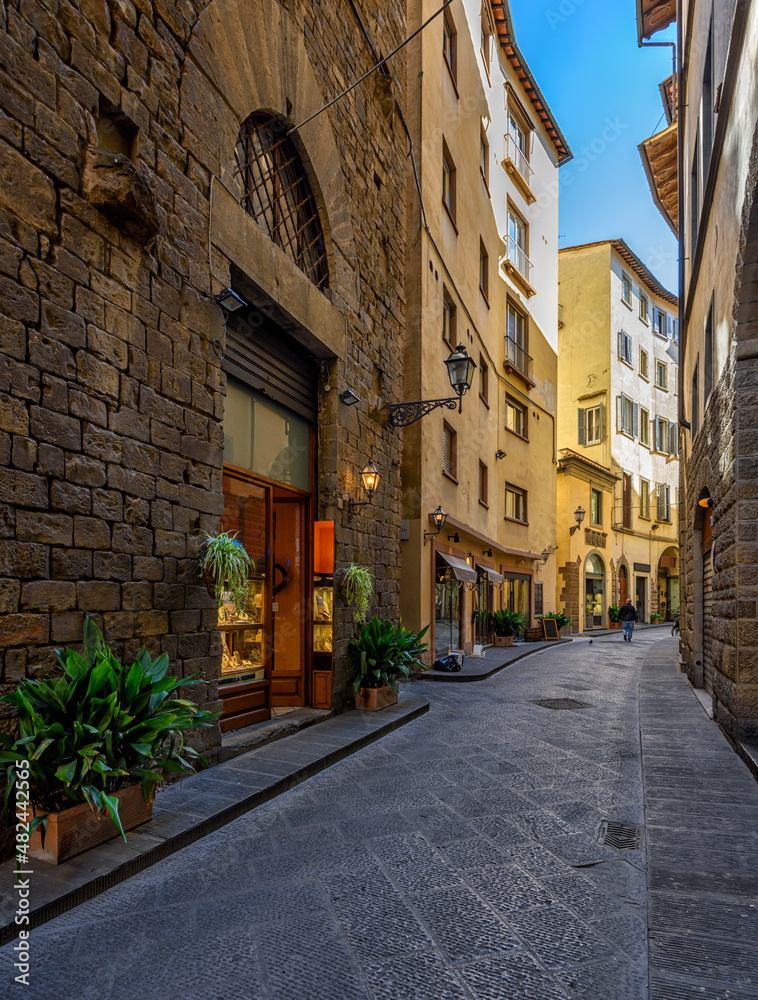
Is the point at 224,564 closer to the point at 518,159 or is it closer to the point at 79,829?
the point at 79,829

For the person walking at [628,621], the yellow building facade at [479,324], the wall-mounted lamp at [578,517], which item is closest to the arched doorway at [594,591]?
the wall-mounted lamp at [578,517]

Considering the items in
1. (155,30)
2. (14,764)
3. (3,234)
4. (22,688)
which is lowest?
(14,764)

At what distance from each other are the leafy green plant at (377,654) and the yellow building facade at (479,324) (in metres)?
3.33

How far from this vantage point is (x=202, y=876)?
3547 millimetres

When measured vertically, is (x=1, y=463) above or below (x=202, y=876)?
above

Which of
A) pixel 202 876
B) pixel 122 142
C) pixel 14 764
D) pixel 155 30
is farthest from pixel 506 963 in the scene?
pixel 155 30

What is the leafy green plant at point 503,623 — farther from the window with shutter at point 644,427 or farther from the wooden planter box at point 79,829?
the window with shutter at point 644,427

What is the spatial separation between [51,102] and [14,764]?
359cm

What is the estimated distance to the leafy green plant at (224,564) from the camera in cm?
506

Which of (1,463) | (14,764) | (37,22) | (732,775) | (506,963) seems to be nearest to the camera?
(506,963)

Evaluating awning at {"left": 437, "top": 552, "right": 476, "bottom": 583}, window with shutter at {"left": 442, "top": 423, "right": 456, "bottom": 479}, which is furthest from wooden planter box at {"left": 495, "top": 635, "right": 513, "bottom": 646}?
window with shutter at {"left": 442, "top": 423, "right": 456, "bottom": 479}

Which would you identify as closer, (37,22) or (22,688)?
(22,688)

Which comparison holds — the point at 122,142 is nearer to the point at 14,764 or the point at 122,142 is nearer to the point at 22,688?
the point at 22,688

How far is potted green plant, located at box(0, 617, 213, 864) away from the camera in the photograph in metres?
3.36
